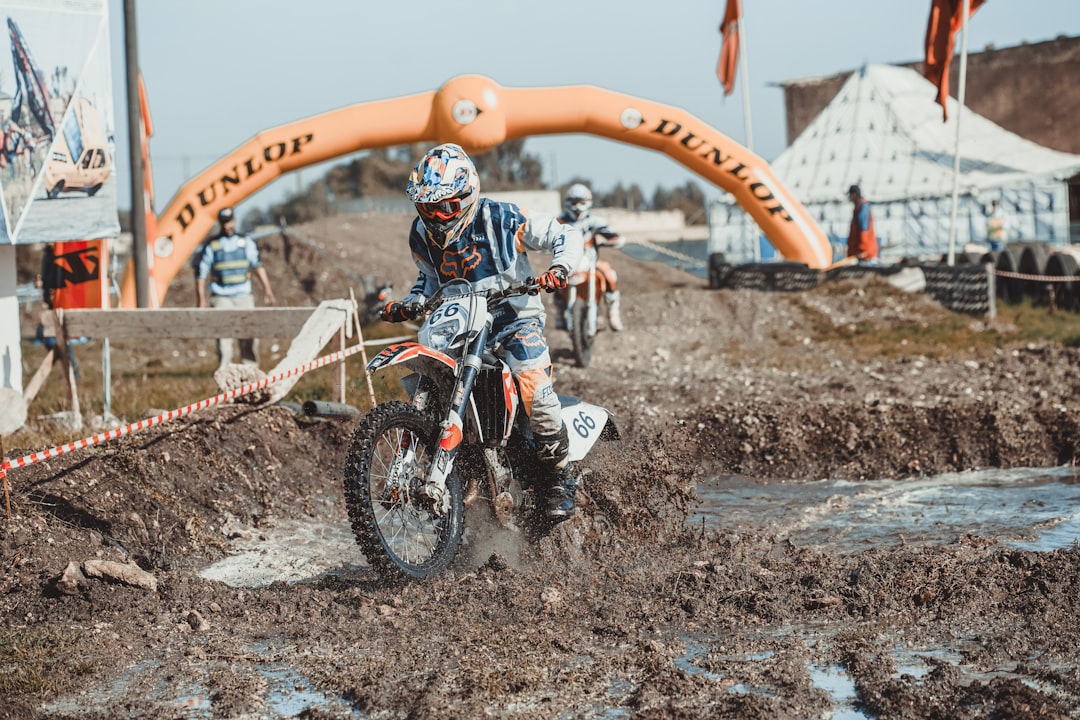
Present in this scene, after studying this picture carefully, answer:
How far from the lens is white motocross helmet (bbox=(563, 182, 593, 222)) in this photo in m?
13.3

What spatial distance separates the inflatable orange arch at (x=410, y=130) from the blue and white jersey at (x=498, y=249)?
38.5 ft

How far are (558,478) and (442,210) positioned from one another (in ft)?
4.80

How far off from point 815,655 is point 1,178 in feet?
23.5

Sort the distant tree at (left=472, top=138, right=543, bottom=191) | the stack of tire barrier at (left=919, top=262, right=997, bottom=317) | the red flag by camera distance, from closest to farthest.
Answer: the stack of tire barrier at (left=919, top=262, right=997, bottom=317), the red flag, the distant tree at (left=472, top=138, right=543, bottom=191)

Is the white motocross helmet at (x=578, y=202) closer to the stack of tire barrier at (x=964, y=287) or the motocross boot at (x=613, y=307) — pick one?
the motocross boot at (x=613, y=307)

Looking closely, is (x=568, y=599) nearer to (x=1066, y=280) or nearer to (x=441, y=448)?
(x=441, y=448)

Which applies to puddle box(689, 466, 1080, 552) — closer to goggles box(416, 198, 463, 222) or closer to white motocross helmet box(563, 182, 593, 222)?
goggles box(416, 198, 463, 222)

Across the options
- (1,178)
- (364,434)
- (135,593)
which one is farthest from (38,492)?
(1,178)

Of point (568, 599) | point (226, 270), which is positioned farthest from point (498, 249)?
point (226, 270)

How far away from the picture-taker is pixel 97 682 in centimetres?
421

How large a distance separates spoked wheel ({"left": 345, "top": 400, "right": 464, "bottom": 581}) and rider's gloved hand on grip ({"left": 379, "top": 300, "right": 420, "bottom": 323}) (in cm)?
57

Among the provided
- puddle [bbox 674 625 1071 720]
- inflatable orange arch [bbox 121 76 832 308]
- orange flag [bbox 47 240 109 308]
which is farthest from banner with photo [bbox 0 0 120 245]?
inflatable orange arch [bbox 121 76 832 308]

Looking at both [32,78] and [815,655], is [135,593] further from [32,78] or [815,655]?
[32,78]

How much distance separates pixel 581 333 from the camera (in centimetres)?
1334
